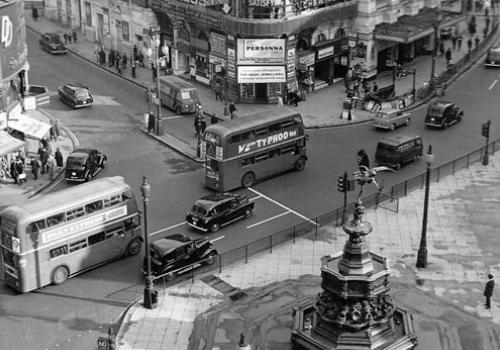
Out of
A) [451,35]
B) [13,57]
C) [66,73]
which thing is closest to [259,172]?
[13,57]

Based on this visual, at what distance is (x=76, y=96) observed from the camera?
71.3 meters

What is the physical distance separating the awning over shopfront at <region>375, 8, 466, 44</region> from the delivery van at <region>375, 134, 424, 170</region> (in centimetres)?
1969

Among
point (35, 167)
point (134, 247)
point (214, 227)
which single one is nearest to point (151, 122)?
point (35, 167)

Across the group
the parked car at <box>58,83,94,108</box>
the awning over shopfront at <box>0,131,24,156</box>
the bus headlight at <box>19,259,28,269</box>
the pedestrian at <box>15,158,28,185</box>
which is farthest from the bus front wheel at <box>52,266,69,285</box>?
the parked car at <box>58,83,94,108</box>

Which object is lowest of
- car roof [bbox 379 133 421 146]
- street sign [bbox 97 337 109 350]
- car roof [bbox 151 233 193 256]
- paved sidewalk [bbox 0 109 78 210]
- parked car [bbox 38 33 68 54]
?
paved sidewalk [bbox 0 109 78 210]

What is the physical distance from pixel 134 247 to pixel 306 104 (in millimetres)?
Answer: 29175

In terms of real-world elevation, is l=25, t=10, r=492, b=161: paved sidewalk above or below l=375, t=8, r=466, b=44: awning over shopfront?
below

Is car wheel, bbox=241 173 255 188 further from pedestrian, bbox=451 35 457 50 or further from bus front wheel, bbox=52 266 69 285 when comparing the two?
pedestrian, bbox=451 35 457 50

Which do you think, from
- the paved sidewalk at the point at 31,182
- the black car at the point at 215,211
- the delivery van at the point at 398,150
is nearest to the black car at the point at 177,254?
the black car at the point at 215,211

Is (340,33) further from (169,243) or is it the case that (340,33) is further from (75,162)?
(169,243)

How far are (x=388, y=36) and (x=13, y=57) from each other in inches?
1373

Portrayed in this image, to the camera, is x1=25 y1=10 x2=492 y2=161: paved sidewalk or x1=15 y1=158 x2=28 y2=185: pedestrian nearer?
x1=15 y1=158 x2=28 y2=185: pedestrian

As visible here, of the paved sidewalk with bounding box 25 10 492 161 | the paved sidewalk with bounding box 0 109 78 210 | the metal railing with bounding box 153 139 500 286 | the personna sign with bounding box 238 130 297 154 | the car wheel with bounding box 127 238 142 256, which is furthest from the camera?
the paved sidewalk with bounding box 25 10 492 161

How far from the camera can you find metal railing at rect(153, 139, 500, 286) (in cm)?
4609
